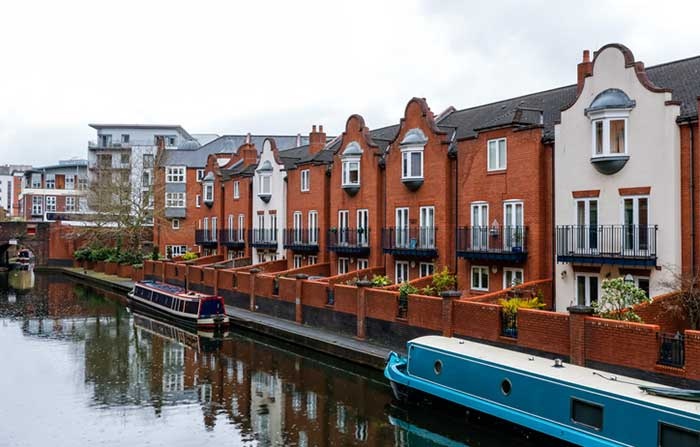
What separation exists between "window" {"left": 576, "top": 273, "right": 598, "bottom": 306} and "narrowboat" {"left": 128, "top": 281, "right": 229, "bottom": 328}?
1518 cm

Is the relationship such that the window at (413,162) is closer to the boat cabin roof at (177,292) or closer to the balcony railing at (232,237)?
the boat cabin roof at (177,292)

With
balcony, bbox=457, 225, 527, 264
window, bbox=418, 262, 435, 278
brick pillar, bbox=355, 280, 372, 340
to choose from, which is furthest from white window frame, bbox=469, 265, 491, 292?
brick pillar, bbox=355, 280, 372, 340

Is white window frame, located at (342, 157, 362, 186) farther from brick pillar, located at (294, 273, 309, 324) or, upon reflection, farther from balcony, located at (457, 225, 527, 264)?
balcony, located at (457, 225, 527, 264)

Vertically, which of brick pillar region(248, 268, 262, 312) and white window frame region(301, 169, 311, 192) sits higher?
white window frame region(301, 169, 311, 192)

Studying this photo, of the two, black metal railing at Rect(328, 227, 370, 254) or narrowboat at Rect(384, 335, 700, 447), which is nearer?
narrowboat at Rect(384, 335, 700, 447)

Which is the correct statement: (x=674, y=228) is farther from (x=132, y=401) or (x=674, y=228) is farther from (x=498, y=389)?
(x=132, y=401)

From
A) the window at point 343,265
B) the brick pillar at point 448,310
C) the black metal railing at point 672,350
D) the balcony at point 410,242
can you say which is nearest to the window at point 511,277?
the brick pillar at point 448,310

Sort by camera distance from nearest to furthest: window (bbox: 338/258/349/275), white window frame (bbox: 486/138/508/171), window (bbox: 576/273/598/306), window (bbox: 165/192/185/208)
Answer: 1. window (bbox: 576/273/598/306)
2. white window frame (bbox: 486/138/508/171)
3. window (bbox: 338/258/349/275)
4. window (bbox: 165/192/185/208)

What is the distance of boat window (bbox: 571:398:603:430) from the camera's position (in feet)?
39.5

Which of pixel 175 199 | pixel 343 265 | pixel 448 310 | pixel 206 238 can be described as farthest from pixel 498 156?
pixel 175 199

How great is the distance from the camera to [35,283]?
50.9 meters

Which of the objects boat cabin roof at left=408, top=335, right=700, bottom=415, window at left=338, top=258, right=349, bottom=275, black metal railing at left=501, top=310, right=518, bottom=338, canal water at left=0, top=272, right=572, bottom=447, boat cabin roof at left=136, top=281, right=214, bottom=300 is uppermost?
window at left=338, top=258, right=349, bottom=275

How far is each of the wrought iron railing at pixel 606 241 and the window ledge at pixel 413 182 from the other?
23.4 ft

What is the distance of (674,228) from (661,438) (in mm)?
7487
